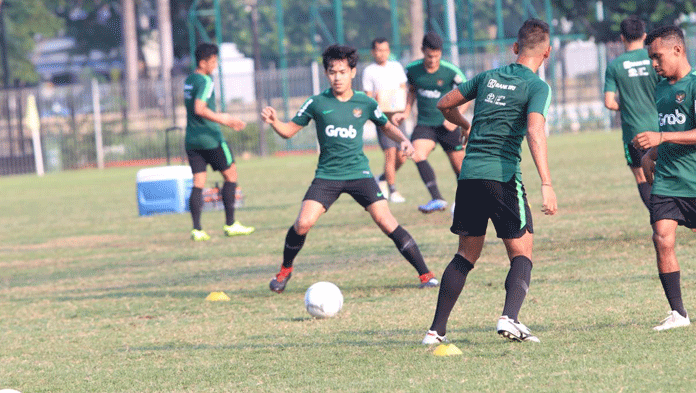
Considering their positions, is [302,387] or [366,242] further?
[366,242]

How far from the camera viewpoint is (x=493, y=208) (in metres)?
6.61

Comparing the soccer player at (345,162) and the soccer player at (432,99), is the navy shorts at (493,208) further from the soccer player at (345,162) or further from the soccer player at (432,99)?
the soccer player at (432,99)

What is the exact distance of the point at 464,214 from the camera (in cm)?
670

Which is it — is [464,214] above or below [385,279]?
above

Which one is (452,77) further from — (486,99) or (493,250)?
(486,99)

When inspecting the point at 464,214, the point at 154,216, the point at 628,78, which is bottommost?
the point at 154,216

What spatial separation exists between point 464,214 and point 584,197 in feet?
30.6

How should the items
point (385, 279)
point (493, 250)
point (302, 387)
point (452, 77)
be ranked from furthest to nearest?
point (452, 77), point (493, 250), point (385, 279), point (302, 387)

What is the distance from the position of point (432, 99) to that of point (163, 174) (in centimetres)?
562

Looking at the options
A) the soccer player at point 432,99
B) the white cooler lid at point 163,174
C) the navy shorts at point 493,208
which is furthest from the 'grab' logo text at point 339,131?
the white cooler lid at point 163,174

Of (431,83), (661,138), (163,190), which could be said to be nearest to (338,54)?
(661,138)

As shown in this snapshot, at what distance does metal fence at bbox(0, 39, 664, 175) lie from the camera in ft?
118

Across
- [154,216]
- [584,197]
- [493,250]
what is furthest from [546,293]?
[154,216]

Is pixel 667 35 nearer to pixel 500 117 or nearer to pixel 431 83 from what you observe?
pixel 500 117
